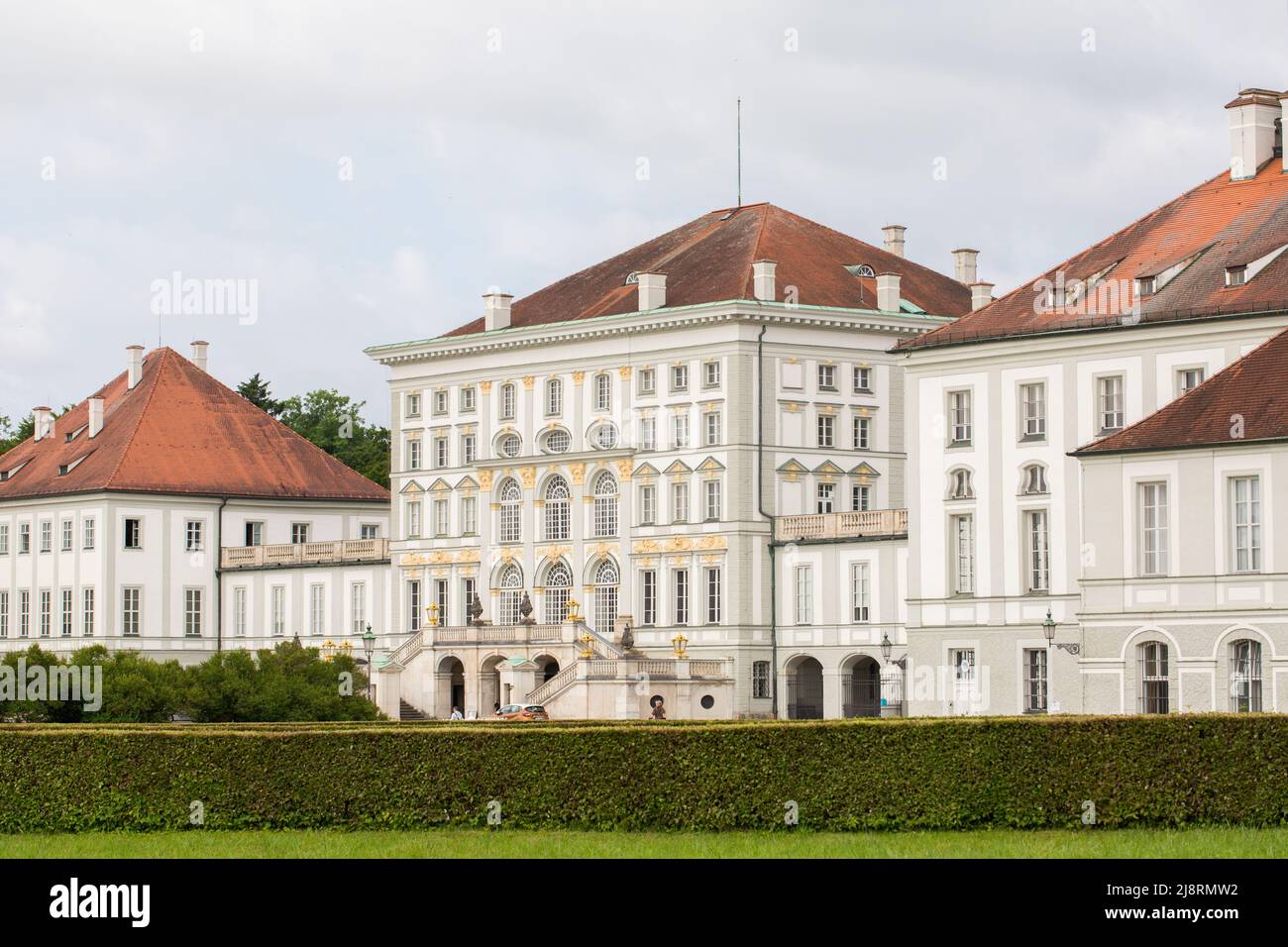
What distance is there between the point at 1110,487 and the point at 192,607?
173ft

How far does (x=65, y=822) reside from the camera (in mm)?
33094

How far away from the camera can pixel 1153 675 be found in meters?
55.1

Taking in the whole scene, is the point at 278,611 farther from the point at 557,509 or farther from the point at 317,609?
the point at 557,509

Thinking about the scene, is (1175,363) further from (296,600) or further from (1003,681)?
(296,600)

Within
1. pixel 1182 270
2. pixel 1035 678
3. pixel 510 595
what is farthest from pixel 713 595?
pixel 1182 270

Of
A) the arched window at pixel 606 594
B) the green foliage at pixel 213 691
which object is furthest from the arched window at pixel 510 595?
the green foliage at pixel 213 691

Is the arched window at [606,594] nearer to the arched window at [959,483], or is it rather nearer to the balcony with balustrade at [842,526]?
the balcony with balustrade at [842,526]

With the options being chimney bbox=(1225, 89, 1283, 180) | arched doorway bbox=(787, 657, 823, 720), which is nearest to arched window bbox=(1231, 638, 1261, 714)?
chimney bbox=(1225, 89, 1283, 180)

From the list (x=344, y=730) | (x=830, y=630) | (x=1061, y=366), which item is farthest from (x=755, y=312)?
(x=344, y=730)

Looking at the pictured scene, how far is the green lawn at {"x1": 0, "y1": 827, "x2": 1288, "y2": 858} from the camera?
26.8 metres

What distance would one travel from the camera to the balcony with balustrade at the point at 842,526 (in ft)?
252

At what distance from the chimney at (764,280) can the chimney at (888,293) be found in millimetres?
4018

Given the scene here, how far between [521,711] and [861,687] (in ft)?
36.4

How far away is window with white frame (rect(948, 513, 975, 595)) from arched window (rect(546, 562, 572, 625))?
22.1m
